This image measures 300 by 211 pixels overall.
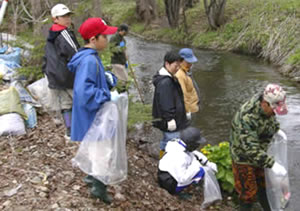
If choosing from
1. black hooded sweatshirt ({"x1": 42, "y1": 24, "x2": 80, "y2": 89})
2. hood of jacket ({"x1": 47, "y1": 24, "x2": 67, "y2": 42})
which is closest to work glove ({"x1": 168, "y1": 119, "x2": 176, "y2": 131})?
black hooded sweatshirt ({"x1": 42, "y1": 24, "x2": 80, "y2": 89})

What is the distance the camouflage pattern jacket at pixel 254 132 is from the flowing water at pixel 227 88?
133cm

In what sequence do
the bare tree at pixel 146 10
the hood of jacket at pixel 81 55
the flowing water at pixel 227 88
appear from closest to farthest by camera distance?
the hood of jacket at pixel 81 55 < the flowing water at pixel 227 88 < the bare tree at pixel 146 10

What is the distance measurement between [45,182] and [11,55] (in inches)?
163

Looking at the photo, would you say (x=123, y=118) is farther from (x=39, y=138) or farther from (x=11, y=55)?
(x=11, y=55)

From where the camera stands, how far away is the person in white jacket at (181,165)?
415 cm

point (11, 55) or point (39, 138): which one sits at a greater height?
point (11, 55)

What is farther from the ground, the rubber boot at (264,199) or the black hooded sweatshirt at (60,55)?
the black hooded sweatshirt at (60,55)

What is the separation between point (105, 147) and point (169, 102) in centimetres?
151

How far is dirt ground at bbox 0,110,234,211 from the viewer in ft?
11.2

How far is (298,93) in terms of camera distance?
9555 millimetres

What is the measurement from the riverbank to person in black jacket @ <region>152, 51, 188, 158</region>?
7.09 meters

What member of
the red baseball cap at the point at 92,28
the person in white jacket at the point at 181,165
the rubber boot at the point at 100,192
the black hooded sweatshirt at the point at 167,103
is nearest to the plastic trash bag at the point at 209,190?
the person in white jacket at the point at 181,165

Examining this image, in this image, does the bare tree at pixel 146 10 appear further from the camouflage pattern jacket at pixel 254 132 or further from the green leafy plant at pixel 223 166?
the camouflage pattern jacket at pixel 254 132

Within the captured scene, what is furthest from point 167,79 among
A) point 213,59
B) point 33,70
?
point 213,59
